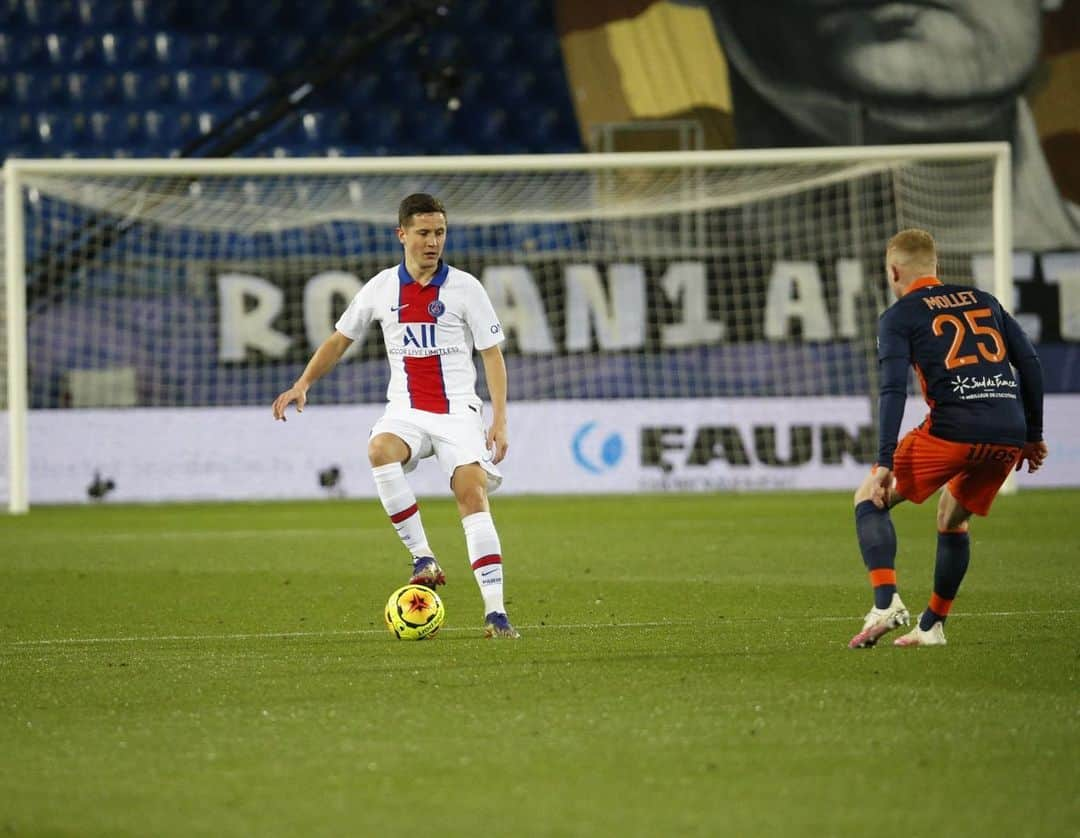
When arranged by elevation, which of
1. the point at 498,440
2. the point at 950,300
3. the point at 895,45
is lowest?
the point at 498,440

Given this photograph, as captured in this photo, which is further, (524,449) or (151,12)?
(151,12)

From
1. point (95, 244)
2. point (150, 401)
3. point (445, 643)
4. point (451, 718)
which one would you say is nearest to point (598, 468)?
point (150, 401)

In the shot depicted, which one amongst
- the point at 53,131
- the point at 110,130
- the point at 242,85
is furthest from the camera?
the point at 242,85

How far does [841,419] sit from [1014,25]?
6.18m

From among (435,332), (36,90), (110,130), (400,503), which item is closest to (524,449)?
(110,130)

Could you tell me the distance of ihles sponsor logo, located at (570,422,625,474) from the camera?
57.8 ft

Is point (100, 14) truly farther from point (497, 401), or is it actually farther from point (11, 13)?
point (497, 401)

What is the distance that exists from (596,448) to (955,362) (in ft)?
38.5

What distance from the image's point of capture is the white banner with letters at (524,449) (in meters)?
17.3

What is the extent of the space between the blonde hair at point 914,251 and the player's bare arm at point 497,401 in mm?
1549

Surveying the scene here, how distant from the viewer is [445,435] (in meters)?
A: 6.92

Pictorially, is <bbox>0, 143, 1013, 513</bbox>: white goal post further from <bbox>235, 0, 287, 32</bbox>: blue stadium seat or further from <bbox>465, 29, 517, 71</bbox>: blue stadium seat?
<bbox>235, 0, 287, 32</bbox>: blue stadium seat

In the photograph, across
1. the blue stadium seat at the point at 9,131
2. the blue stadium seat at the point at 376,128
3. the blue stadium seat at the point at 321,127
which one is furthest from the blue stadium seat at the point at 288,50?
the blue stadium seat at the point at 9,131

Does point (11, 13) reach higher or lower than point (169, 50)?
higher
